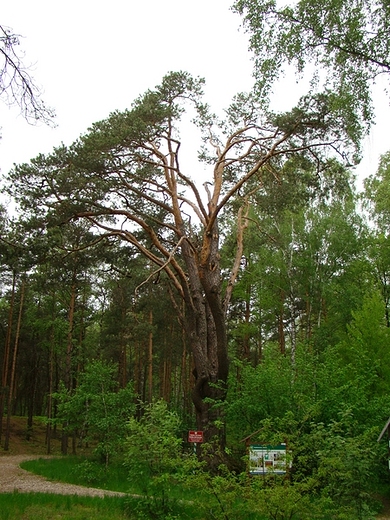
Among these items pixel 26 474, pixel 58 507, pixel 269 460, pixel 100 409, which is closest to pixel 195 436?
pixel 100 409

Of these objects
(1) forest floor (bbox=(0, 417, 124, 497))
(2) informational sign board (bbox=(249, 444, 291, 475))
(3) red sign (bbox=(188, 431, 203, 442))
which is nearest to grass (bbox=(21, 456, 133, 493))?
(1) forest floor (bbox=(0, 417, 124, 497))

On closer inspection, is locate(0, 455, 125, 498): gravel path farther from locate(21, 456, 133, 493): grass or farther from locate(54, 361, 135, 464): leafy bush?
locate(54, 361, 135, 464): leafy bush

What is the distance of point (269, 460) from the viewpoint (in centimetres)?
703

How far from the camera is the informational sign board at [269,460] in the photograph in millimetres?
6859

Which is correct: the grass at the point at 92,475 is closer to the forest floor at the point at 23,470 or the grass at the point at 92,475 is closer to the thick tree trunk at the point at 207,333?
the forest floor at the point at 23,470

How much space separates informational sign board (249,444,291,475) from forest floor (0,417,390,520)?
13.3 ft

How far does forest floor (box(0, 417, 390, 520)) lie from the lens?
1088 centimetres

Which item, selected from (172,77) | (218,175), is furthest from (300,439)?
(172,77)

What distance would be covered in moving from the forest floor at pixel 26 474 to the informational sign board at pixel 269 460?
4064 millimetres

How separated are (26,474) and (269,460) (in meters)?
10.3

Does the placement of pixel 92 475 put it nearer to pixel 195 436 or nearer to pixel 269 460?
pixel 195 436

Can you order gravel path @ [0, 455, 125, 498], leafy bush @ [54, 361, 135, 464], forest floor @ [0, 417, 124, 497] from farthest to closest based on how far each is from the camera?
leafy bush @ [54, 361, 135, 464], forest floor @ [0, 417, 124, 497], gravel path @ [0, 455, 125, 498]

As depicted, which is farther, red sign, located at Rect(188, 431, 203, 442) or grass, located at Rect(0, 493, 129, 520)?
red sign, located at Rect(188, 431, 203, 442)

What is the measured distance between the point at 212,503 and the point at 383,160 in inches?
917
